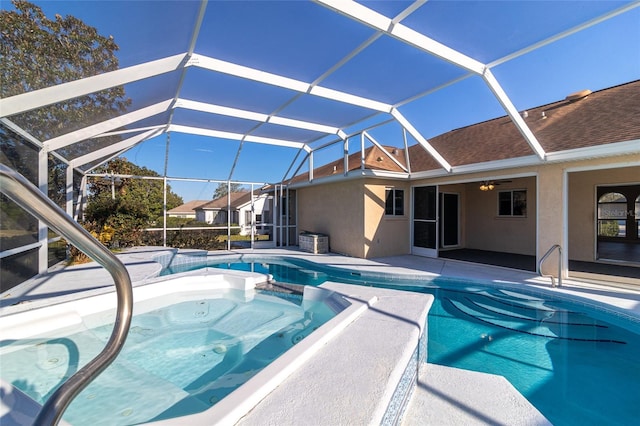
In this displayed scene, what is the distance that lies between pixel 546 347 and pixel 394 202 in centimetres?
816

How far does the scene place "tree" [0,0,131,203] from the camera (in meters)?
4.12

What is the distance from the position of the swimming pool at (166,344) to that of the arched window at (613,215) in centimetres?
1725

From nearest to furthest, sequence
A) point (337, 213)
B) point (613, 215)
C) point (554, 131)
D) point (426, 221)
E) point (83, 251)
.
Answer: point (83, 251)
point (554, 131)
point (426, 221)
point (337, 213)
point (613, 215)

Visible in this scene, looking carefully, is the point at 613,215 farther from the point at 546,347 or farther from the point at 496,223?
the point at 546,347

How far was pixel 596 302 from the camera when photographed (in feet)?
21.0

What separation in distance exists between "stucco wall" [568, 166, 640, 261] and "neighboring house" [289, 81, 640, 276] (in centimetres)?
3

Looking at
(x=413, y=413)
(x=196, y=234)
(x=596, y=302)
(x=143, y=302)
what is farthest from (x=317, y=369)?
(x=196, y=234)

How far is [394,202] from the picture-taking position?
41.8 feet

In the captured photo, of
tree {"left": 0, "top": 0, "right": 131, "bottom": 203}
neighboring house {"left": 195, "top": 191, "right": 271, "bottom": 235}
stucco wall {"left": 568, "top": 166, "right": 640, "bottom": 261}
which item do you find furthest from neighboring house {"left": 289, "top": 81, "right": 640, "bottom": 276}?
neighboring house {"left": 195, "top": 191, "right": 271, "bottom": 235}

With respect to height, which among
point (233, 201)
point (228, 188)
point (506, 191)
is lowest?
point (506, 191)

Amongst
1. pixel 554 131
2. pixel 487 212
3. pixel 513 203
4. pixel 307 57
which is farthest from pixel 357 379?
pixel 487 212

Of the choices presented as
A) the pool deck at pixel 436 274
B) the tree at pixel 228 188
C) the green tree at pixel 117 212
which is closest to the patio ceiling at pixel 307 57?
the green tree at pixel 117 212

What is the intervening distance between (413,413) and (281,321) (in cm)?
364

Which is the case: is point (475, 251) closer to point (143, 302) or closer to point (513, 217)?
point (513, 217)
